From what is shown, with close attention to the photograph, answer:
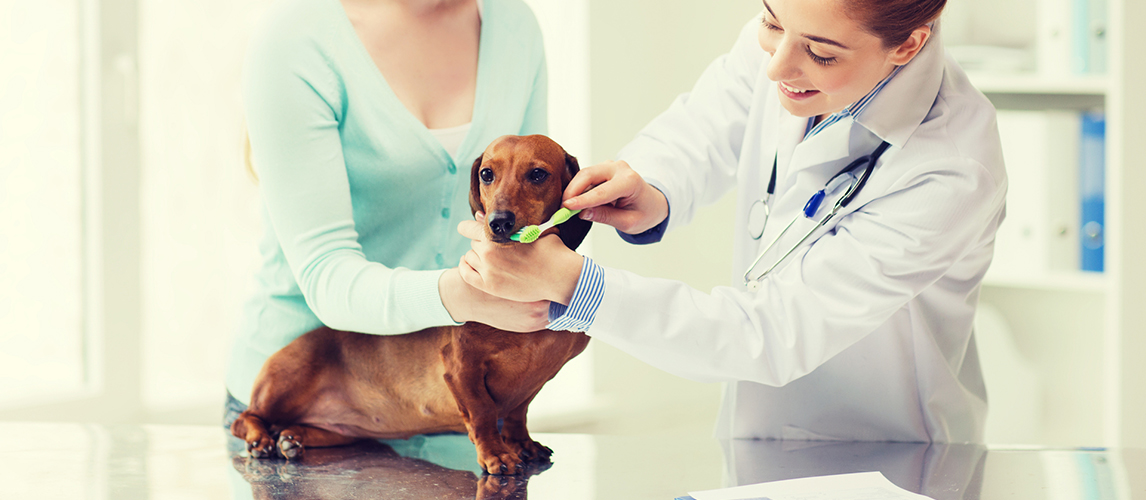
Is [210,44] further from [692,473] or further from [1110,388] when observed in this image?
[1110,388]

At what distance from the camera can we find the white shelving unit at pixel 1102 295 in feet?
7.13

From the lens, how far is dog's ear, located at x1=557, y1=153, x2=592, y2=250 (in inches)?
44.8

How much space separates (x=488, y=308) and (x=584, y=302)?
123mm

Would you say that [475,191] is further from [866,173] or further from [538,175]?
[866,173]

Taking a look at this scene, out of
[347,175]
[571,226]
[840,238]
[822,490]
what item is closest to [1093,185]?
[840,238]

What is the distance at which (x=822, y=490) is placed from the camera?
1.08 m

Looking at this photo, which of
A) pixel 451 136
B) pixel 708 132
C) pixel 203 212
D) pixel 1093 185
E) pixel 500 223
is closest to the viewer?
pixel 500 223

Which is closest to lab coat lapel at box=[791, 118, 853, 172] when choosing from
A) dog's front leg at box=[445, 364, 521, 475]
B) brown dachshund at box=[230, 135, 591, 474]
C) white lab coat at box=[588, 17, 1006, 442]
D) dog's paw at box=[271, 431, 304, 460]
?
white lab coat at box=[588, 17, 1006, 442]

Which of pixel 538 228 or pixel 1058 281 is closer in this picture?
pixel 538 228

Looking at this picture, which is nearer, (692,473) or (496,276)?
(496,276)

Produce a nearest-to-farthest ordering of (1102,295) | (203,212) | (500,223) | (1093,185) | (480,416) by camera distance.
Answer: (500,223) → (480,416) → (1093,185) → (1102,295) → (203,212)

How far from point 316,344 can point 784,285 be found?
2.22 feet

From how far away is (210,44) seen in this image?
256 cm

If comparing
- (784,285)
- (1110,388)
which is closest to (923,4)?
(784,285)
